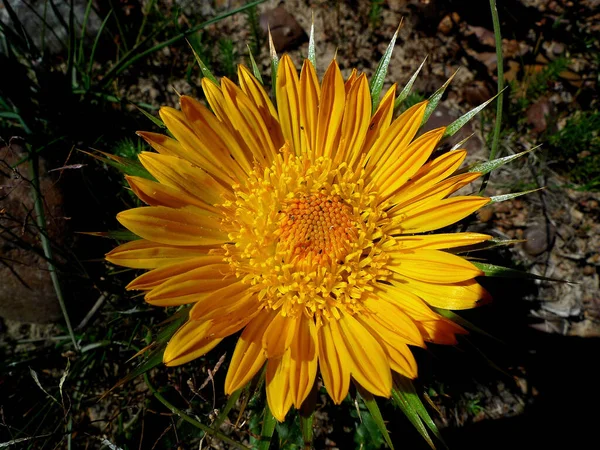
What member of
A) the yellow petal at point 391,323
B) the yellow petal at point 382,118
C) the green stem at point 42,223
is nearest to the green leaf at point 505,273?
the yellow petal at point 391,323

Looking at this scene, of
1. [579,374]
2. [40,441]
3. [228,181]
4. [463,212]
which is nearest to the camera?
[463,212]

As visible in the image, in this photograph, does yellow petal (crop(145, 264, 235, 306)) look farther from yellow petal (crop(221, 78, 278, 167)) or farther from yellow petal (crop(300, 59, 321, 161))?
yellow petal (crop(300, 59, 321, 161))

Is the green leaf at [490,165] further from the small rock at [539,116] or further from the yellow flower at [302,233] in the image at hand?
the small rock at [539,116]

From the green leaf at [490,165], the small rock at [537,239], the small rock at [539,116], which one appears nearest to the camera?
the green leaf at [490,165]

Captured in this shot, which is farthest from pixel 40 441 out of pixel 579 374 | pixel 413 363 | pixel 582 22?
pixel 582 22

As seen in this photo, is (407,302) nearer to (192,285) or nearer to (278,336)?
(278,336)

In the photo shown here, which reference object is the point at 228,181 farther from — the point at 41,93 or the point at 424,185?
the point at 41,93
